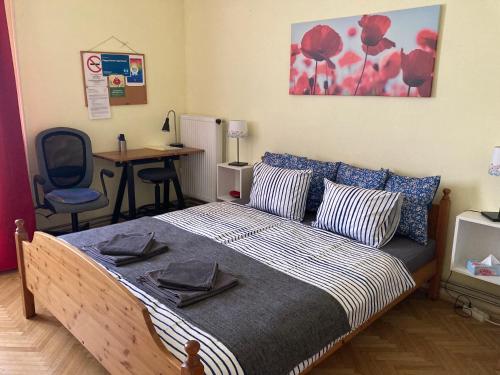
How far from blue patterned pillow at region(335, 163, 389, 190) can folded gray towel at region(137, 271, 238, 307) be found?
1335mm

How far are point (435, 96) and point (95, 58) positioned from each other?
2.97 meters

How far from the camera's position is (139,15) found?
4.15 meters

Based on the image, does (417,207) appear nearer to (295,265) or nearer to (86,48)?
(295,265)

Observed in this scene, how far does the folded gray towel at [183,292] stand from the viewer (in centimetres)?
184

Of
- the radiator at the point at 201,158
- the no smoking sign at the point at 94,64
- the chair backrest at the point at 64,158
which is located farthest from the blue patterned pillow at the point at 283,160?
the no smoking sign at the point at 94,64

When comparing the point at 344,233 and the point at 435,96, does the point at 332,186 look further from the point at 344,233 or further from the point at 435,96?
the point at 435,96

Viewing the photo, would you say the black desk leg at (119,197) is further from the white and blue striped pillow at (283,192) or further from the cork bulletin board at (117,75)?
the white and blue striped pillow at (283,192)

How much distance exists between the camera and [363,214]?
2.62 metres

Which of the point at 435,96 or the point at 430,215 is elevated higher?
the point at 435,96

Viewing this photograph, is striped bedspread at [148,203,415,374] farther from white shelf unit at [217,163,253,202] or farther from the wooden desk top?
the wooden desk top

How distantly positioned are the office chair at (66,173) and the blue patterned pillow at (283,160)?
1433 millimetres

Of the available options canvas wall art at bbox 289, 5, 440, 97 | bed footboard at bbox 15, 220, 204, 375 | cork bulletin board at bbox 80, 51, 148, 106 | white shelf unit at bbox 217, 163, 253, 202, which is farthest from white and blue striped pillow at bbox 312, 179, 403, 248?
cork bulletin board at bbox 80, 51, 148, 106

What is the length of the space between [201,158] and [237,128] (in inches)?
30.3

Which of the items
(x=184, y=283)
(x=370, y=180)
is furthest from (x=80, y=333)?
(x=370, y=180)
